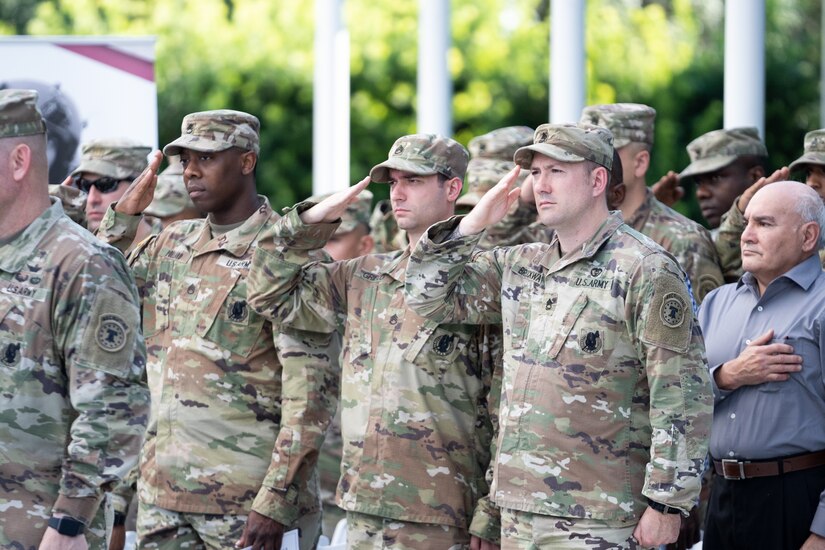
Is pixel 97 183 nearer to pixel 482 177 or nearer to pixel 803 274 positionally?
pixel 482 177

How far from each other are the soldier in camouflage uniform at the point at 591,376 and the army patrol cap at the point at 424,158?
0.48 m

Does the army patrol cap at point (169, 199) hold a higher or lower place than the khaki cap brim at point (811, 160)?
lower

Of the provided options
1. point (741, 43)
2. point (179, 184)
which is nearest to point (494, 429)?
point (179, 184)

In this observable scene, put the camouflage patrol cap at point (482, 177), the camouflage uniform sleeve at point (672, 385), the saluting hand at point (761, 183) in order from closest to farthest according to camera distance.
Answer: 1. the camouflage uniform sleeve at point (672, 385)
2. the saluting hand at point (761, 183)
3. the camouflage patrol cap at point (482, 177)

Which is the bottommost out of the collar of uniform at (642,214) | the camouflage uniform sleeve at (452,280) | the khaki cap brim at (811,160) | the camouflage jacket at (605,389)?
the camouflage jacket at (605,389)

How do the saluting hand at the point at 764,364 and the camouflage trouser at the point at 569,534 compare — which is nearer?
the camouflage trouser at the point at 569,534

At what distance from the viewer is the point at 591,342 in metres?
4.96

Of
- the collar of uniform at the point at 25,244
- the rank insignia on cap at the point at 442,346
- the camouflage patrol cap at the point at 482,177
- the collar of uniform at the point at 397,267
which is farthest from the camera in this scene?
the camouflage patrol cap at the point at 482,177

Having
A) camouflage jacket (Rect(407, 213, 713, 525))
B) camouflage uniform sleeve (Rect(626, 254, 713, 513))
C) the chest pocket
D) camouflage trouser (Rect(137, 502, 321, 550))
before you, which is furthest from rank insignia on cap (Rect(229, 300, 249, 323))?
camouflage uniform sleeve (Rect(626, 254, 713, 513))

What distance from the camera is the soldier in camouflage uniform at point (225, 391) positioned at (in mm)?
5656

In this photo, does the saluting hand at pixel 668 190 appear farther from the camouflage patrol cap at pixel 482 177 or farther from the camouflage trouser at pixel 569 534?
the camouflage trouser at pixel 569 534

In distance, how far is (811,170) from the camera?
654cm

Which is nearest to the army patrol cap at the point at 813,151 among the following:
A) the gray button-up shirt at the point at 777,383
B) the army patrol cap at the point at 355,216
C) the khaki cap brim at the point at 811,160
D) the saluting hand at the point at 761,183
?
the khaki cap brim at the point at 811,160

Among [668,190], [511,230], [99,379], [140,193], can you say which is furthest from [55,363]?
[668,190]
